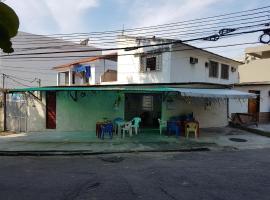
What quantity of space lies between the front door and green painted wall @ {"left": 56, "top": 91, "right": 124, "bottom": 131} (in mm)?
286

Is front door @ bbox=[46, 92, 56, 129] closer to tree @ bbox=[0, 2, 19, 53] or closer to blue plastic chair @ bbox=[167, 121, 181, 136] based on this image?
blue plastic chair @ bbox=[167, 121, 181, 136]

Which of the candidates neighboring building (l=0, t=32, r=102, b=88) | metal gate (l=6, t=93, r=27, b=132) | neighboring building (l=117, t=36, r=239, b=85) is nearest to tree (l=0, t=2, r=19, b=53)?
metal gate (l=6, t=93, r=27, b=132)

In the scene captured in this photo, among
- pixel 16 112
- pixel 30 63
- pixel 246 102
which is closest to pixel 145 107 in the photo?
pixel 246 102

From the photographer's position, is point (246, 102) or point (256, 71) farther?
point (256, 71)

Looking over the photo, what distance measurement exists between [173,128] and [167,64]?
4856 millimetres

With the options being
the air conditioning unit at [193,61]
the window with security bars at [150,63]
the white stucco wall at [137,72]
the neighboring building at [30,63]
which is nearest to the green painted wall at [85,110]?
the white stucco wall at [137,72]

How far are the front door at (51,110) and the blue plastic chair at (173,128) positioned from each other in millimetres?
6880

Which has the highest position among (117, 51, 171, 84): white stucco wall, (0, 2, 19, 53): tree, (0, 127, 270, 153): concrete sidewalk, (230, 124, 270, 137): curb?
(117, 51, 171, 84): white stucco wall

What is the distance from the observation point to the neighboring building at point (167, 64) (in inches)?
736

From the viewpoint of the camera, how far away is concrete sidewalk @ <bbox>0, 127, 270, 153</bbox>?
41.1ft

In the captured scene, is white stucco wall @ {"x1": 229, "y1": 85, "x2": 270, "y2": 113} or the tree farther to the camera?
white stucco wall @ {"x1": 229, "y1": 85, "x2": 270, "y2": 113}

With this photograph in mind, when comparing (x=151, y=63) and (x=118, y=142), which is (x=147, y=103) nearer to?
(x=151, y=63)

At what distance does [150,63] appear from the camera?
20.0 m

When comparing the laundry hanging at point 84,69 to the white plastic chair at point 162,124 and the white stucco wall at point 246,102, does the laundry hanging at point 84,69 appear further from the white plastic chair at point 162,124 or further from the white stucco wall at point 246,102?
the white stucco wall at point 246,102
